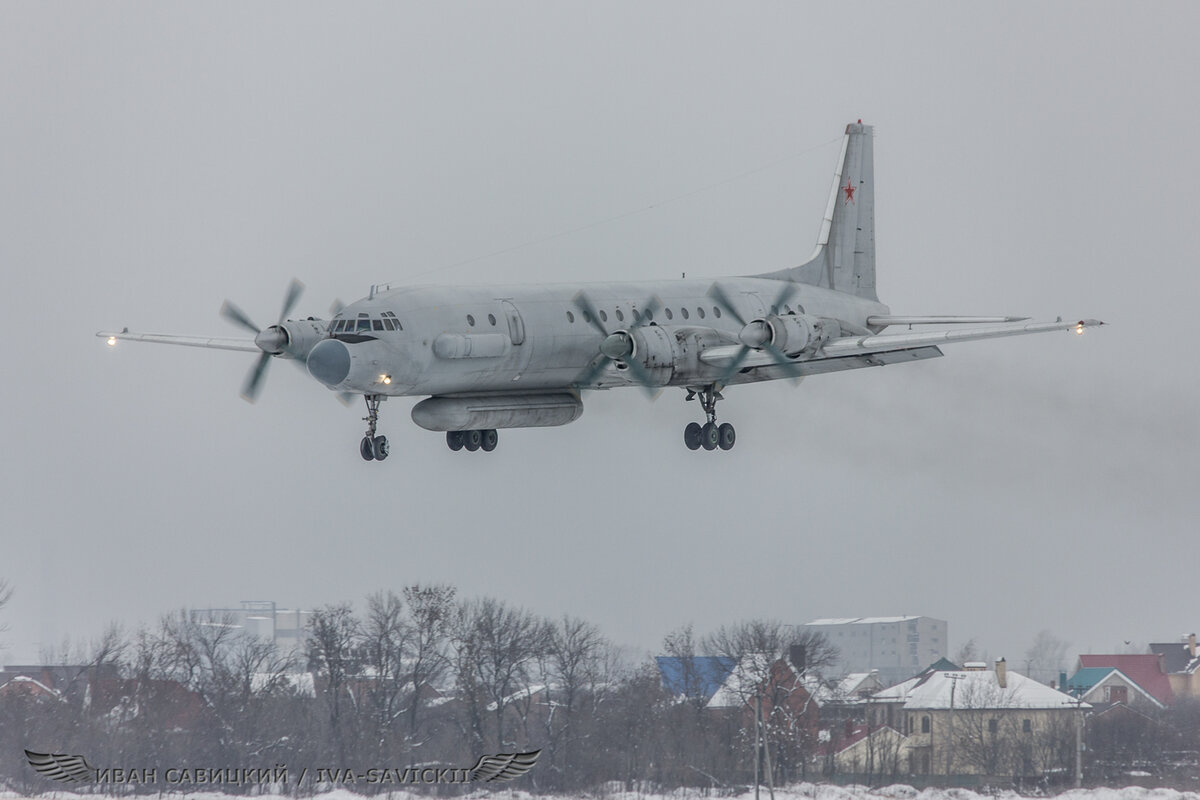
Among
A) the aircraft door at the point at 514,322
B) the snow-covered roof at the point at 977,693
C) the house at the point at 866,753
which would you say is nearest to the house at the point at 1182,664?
the snow-covered roof at the point at 977,693

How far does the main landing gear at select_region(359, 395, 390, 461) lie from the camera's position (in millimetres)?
43406

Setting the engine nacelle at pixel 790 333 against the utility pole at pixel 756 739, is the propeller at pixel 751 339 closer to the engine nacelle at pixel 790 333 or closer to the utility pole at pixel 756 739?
the engine nacelle at pixel 790 333

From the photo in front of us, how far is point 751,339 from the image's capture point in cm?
4609

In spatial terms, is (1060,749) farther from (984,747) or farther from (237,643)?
(237,643)

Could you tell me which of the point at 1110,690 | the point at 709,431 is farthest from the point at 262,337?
the point at 1110,690

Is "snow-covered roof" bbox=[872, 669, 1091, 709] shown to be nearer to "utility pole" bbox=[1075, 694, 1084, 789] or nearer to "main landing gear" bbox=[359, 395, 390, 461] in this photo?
"utility pole" bbox=[1075, 694, 1084, 789]

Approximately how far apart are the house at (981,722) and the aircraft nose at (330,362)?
29.3m

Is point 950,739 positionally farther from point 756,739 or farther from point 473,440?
point 473,440

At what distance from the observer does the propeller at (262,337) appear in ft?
144

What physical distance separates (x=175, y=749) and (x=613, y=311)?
22233 mm

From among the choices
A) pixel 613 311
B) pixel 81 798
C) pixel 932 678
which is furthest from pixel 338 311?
pixel 932 678

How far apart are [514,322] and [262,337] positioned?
20.3 ft

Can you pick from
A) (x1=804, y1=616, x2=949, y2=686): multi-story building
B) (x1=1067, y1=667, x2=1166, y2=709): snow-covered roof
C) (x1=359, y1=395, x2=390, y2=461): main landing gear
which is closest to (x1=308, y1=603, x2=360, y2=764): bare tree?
(x1=359, y1=395, x2=390, y2=461): main landing gear

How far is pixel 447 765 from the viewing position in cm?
5722
